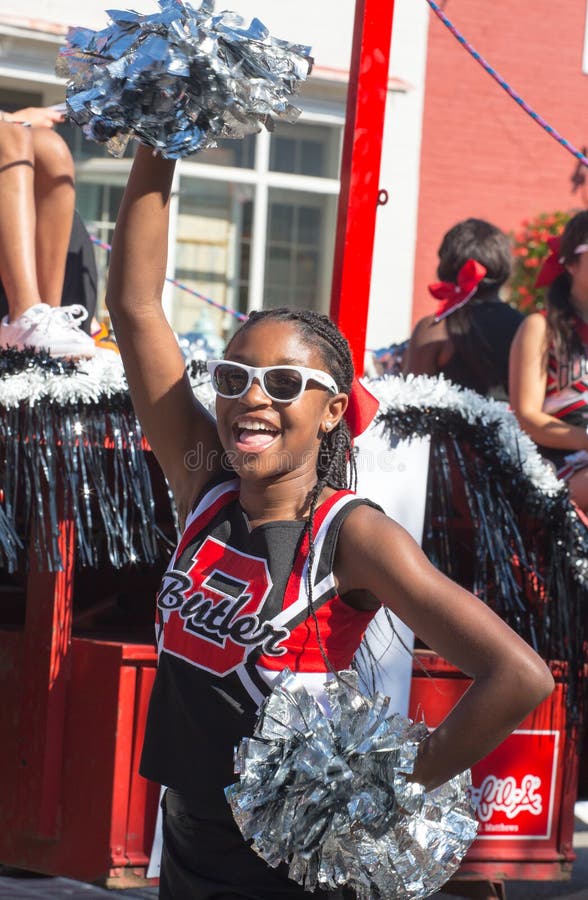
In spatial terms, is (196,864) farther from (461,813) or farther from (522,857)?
(522,857)

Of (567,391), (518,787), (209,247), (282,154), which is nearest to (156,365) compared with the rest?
(518,787)

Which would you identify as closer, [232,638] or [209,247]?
[232,638]

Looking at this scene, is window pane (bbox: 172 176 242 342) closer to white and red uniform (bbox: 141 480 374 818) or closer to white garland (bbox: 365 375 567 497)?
white garland (bbox: 365 375 567 497)

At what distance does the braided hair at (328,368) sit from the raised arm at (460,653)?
0.22 metres

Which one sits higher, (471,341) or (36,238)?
(36,238)

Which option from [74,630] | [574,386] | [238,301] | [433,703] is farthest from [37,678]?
[238,301]

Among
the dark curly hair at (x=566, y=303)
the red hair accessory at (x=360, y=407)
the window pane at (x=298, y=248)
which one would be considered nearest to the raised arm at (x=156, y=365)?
the red hair accessory at (x=360, y=407)

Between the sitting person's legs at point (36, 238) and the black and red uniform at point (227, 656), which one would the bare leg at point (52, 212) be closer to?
the sitting person's legs at point (36, 238)

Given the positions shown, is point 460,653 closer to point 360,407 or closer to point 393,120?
point 360,407

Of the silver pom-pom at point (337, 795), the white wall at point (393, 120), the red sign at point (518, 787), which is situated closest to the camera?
the silver pom-pom at point (337, 795)

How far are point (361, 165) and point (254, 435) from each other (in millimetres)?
1099

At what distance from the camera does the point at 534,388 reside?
12.4 feet

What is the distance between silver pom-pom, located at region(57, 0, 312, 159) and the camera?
6.42 ft

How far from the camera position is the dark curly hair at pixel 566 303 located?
3848mm
